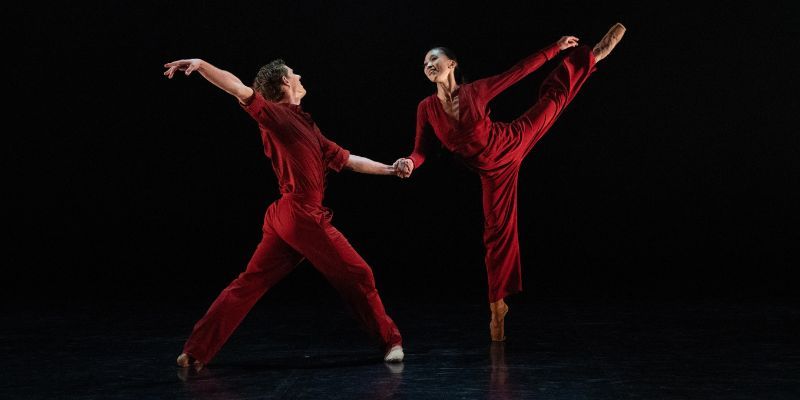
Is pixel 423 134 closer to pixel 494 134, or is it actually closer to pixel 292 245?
pixel 494 134

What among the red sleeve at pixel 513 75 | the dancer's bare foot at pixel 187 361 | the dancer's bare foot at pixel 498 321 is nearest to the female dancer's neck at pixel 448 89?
the red sleeve at pixel 513 75

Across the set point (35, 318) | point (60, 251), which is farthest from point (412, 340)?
point (60, 251)

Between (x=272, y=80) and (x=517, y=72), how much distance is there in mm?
1014

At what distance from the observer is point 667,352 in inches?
133

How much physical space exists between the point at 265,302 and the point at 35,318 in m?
1.27

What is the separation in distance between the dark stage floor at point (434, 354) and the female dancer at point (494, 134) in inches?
13.3

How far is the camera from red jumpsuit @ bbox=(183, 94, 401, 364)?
10.2 feet

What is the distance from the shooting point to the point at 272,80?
3256 mm

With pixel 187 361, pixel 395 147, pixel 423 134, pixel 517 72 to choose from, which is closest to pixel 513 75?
pixel 517 72

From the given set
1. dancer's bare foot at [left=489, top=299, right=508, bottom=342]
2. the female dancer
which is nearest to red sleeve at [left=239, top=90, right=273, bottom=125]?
the female dancer

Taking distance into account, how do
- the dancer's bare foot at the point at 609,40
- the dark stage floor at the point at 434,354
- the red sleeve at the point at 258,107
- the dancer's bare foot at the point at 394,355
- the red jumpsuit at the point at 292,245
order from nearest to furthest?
the dark stage floor at the point at 434,354, the red sleeve at the point at 258,107, the red jumpsuit at the point at 292,245, the dancer's bare foot at the point at 394,355, the dancer's bare foot at the point at 609,40

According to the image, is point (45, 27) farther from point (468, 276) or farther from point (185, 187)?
point (468, 276)

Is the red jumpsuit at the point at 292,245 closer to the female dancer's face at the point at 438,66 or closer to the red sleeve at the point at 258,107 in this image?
the red sleeve at the point at 258,107

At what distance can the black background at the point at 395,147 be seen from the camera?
19.4 ft
